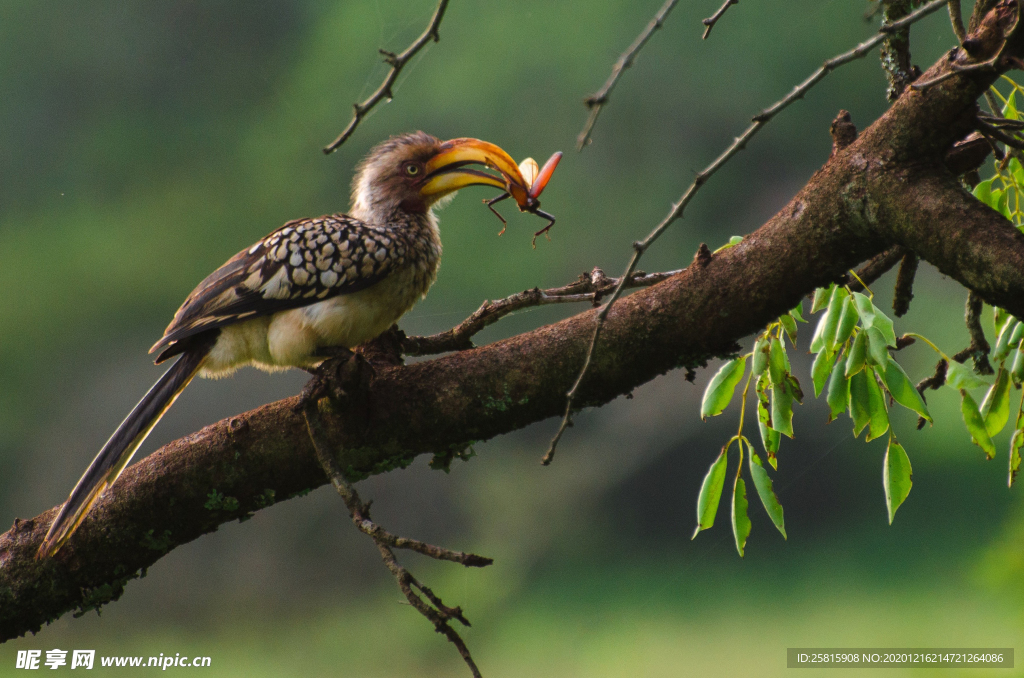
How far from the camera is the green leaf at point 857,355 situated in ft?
3.21

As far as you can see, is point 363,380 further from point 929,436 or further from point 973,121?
point 929,436

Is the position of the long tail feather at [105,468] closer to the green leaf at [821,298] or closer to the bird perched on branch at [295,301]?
the bird perched on branch at [295,301]

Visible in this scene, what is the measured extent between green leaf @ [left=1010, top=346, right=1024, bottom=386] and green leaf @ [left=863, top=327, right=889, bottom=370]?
0.73 ft

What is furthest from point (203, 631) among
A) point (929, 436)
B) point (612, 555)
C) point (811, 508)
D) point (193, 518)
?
point (929, 436)

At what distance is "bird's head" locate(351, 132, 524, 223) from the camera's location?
149cm

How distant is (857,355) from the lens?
98 centimetres

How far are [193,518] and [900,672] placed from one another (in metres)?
1.85

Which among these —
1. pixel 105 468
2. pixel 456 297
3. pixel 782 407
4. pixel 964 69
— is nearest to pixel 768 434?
pixel 782 407

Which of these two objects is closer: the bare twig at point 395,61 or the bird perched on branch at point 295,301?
the bare twig at point 395,61

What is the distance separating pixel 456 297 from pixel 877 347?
1.85 meters

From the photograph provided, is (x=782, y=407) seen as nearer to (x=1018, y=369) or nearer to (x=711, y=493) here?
(x=711, y=493)

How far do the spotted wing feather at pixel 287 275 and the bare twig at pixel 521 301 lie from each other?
160mm

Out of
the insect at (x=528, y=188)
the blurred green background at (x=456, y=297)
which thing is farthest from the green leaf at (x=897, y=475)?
the blurred green background at (x=456, y=297)

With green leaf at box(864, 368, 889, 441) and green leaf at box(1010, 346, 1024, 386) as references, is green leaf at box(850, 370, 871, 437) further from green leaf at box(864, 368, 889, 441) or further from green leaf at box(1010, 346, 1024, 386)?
green leaf at box(1010, 346, 1024, 386)
